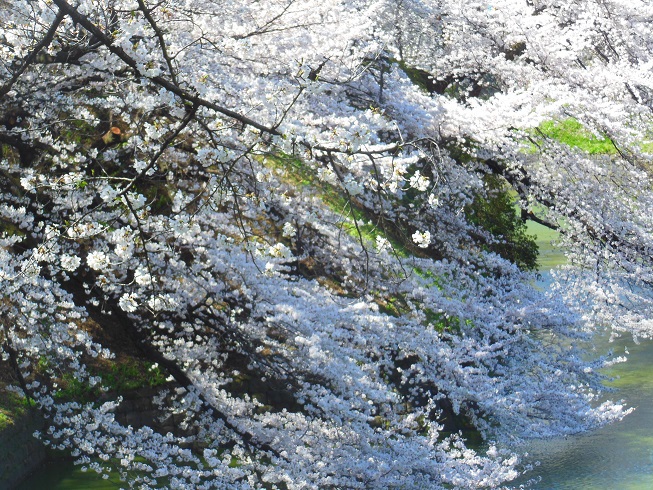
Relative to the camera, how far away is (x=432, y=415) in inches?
374

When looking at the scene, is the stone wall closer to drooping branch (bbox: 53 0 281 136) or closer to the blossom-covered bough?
the blossom-covered bough

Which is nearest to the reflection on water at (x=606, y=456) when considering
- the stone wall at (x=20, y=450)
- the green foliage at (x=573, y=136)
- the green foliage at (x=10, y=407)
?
the stone wall at (x=20, y=450)

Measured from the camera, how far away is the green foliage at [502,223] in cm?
1297

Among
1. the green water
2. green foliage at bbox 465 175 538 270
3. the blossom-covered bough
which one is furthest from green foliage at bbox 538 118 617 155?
the green water

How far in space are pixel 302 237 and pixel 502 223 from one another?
17.5 ft

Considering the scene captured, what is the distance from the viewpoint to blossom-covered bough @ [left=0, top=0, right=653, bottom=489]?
5.64m

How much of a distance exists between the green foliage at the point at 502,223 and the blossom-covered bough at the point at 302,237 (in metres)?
0.07

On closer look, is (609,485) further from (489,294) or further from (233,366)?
(233,366)

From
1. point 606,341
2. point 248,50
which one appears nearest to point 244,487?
point 248,50

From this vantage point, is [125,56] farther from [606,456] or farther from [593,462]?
[606,456]

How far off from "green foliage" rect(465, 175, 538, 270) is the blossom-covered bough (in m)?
0.07

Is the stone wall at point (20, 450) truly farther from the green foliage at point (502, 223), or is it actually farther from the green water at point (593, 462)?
the green foliage at point (502, 223)

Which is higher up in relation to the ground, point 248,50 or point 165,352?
point 248,50

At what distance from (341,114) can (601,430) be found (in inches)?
196
